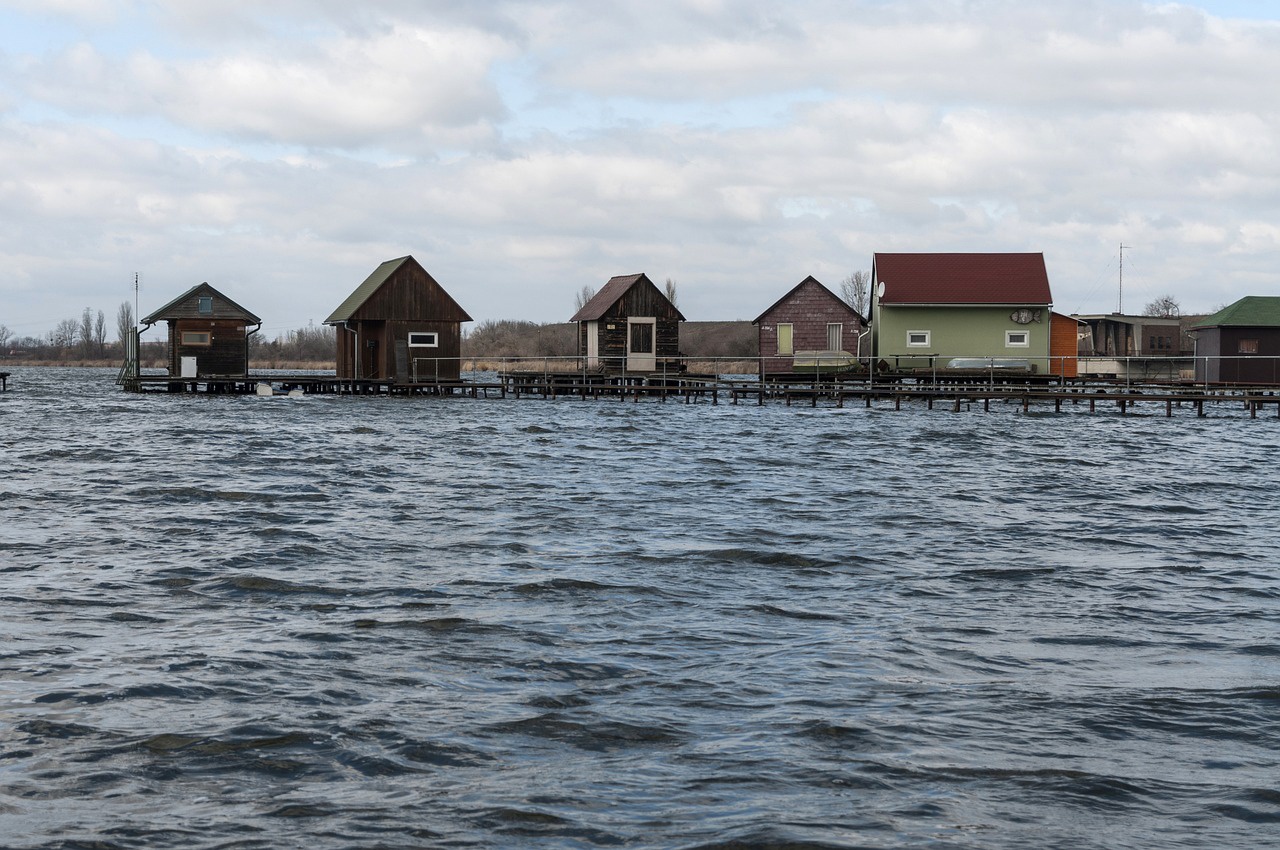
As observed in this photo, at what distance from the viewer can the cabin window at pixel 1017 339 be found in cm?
5144

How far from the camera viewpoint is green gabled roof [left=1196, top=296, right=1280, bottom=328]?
57406 millimetres

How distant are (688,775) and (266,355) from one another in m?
162

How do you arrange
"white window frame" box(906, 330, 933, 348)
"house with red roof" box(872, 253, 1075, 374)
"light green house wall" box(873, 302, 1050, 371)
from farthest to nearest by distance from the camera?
"white window frame" box(906, 330, 933, 348), "light green house wall" box(873, 302, 1050, 371), "house with red roof" box(872, 253, 1075, 374)

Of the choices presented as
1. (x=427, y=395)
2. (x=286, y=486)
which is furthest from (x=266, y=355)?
(x=286, y=486)

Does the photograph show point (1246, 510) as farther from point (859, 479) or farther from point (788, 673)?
point (788, 673)

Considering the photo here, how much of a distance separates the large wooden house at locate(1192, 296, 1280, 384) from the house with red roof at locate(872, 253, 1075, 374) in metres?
11.5

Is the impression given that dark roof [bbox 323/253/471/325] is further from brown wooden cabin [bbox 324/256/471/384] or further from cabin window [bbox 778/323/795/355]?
cabin window [bbox 778/323/795/355]

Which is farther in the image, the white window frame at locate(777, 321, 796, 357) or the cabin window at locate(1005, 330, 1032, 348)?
the white window frame at locate(777, 321, 796, 357)

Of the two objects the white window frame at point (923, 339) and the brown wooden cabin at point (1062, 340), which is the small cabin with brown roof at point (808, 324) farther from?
the brown wooden cabin at point (1062, 340)

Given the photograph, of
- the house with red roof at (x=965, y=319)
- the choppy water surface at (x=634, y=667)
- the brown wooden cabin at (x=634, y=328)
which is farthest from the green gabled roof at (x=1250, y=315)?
the choppy water surface at (x=634, y=667)

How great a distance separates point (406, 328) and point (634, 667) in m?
47.8

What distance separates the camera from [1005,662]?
29.6ft

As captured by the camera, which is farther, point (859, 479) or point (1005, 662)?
point (859, 479)

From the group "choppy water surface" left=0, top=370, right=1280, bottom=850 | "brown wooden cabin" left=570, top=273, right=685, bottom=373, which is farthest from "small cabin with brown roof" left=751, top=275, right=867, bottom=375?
"choppy water surface" left=0, top=370, right=1280, bottom=850
